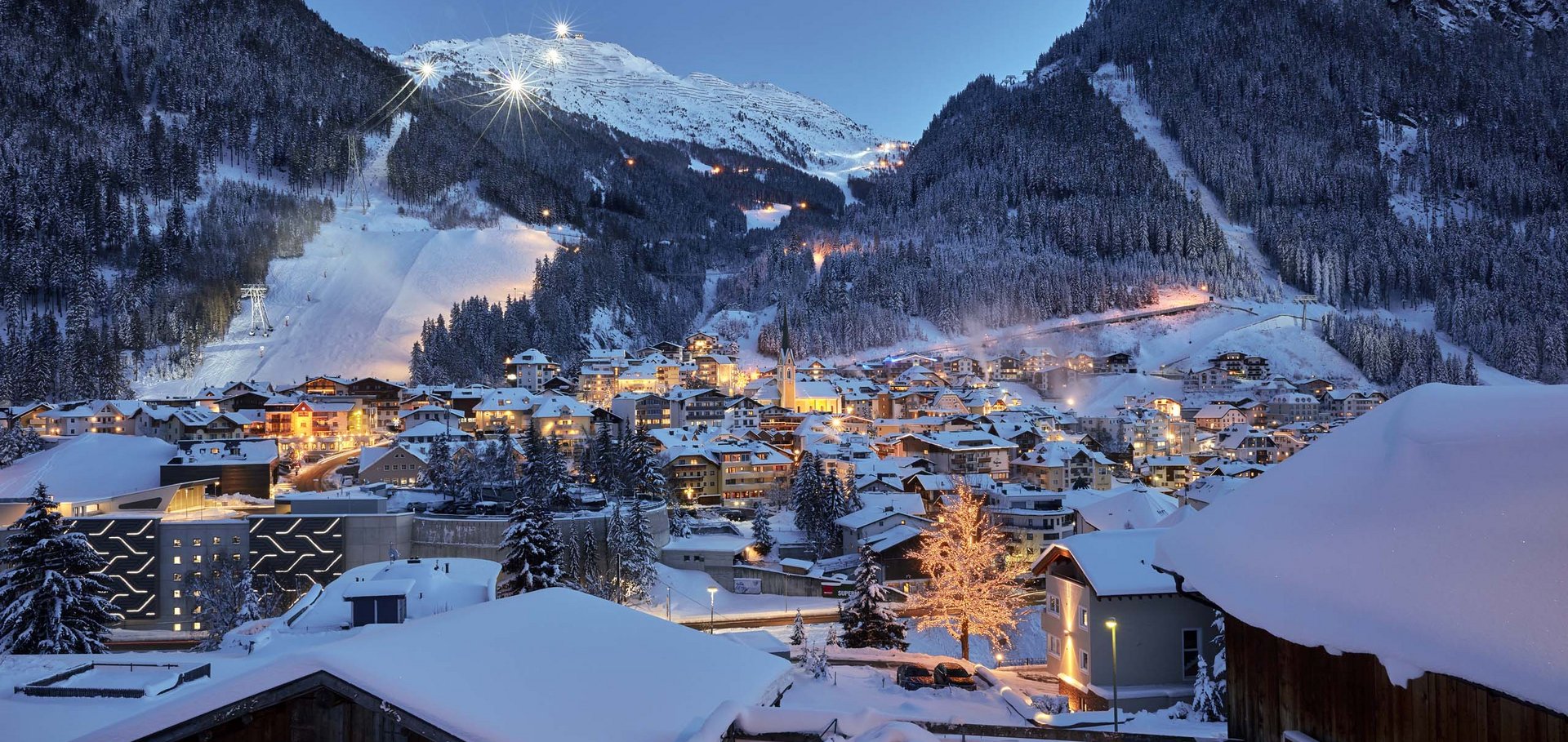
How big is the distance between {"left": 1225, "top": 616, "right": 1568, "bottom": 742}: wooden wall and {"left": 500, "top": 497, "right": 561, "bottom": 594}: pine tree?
→ 20.6 meters

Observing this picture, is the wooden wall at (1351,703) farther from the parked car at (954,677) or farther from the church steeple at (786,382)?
the church steeple at (786,382)

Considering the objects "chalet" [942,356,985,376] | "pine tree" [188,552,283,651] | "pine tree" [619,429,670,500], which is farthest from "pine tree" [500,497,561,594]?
"chalet" [942,356,985,376]

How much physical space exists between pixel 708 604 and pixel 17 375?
→ 63.8m

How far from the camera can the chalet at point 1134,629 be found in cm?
1764

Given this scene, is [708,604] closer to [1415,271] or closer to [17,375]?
[17,375]

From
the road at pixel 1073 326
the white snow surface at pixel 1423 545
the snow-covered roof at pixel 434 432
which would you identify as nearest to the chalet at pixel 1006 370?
the road at pixel 1073 326

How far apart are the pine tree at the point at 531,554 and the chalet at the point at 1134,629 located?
13042 mm

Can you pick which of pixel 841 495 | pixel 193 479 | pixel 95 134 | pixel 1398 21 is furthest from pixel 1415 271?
pixel 95 134

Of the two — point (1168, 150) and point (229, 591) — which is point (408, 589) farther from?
point (1168, 150)

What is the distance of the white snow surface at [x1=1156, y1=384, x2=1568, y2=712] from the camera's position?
3.24m

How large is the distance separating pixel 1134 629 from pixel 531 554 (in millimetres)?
14908

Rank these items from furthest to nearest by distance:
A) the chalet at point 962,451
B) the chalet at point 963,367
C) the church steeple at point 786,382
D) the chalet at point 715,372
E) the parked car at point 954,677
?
the chalet at point 963,367
the chalet at point 715,372
the church steeple at point 786,382
the chalet at point 962,451
the parked car at point 954,677

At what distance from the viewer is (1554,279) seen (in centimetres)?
11444

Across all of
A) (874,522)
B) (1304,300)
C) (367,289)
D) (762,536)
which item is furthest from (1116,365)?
(367,289)
